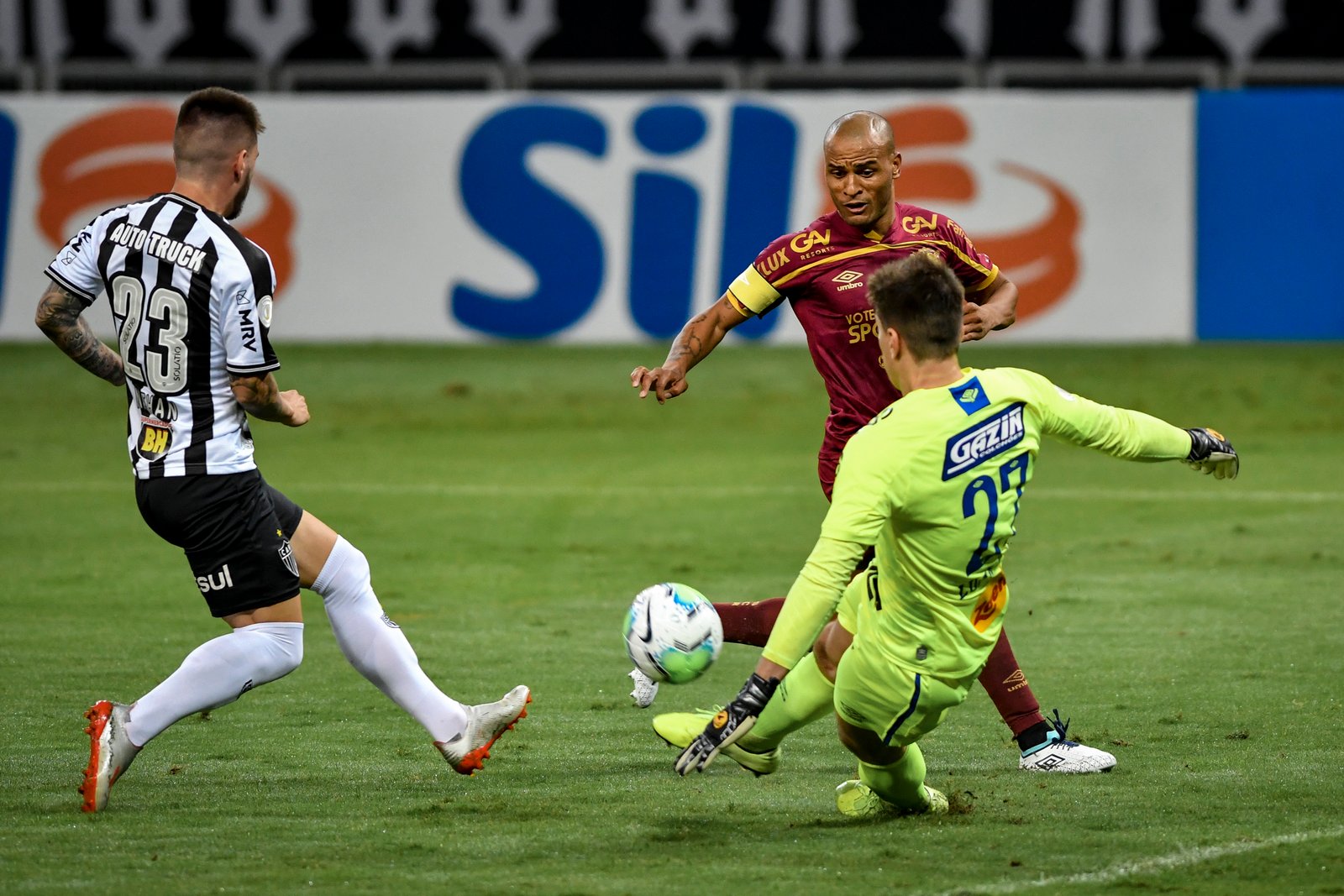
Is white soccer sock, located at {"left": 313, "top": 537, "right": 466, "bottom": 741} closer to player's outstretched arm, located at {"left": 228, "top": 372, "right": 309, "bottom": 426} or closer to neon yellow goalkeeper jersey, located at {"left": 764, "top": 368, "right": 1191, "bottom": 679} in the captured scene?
player's outstretched arm, located at {"left": 228, "top": 372, "right": 309, "bottom": 426}

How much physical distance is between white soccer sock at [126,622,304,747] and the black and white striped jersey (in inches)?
20.0

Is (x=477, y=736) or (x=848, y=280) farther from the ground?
(x=848, y=280)

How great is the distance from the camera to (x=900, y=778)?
495 cm

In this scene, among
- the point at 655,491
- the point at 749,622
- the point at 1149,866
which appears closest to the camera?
the point at 1149,866


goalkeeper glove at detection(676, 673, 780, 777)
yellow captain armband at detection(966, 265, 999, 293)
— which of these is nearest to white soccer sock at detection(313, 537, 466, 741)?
goalkeeper glove at detection(676, 673, 780, 777)

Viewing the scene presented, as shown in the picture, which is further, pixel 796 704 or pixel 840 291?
pixel 840 291

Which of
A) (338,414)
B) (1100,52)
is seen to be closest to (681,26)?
(1100,52)

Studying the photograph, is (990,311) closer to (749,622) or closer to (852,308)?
(852,308)

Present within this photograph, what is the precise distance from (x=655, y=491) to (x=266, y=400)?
25.6 ft

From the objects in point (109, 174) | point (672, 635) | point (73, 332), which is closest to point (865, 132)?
point (672, 635)

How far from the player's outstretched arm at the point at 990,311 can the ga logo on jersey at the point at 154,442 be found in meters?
2.39

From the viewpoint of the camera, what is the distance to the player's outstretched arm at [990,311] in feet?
18.6

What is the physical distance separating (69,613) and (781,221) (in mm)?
10143

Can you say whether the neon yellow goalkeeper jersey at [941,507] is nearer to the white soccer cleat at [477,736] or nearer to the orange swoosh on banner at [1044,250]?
the white soccer cleat at [477,736]
